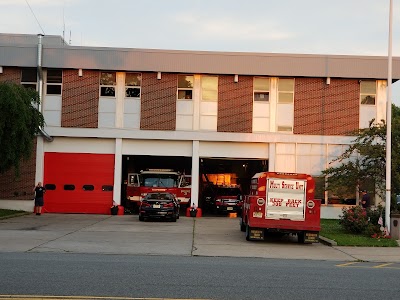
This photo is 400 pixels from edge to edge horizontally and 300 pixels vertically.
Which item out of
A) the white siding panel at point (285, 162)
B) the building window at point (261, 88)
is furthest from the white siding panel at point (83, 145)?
the white siding panel at point (285, 162)

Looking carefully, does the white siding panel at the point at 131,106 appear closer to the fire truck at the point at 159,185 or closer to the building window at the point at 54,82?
the fire truck at the point at 159,185

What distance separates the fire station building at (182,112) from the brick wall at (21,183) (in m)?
0.06

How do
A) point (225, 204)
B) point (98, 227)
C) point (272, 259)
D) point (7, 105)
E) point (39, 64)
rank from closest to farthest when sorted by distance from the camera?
point (272, 259), point (98, 227), point (7, 105), point (39, 64), point (225, 204)

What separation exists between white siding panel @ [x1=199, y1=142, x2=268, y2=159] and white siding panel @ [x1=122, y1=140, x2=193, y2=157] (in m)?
0.90

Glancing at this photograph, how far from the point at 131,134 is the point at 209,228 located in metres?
10.3

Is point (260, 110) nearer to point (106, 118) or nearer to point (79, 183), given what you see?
point (106, 118)

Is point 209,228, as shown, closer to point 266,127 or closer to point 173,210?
point 173,210

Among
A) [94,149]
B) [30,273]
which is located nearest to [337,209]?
[94,149]

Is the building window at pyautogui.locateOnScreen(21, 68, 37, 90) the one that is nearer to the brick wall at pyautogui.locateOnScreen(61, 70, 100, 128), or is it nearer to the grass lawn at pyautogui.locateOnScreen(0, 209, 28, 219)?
the brick wall at pyautogui.locateOnScreen(61, 70, 100, 128)

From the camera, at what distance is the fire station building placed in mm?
36000

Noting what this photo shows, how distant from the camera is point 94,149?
3672 cm

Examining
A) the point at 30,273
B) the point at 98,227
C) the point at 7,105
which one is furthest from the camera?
the point at 7,105

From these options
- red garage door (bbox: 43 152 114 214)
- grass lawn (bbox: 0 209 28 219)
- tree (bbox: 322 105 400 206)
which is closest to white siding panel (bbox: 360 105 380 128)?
tree (bbox: 322 105 400 206)

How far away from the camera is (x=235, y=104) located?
120ft
